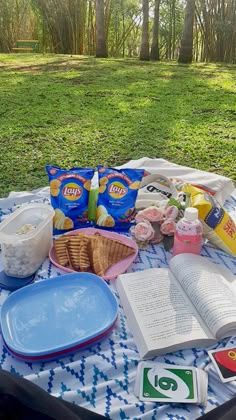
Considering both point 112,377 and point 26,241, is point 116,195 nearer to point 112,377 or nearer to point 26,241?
point 26,241

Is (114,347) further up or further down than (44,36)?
further down

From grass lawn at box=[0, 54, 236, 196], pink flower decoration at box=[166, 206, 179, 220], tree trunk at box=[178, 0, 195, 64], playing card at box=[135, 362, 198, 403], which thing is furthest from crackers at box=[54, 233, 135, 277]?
tree trunk at box=[178, 0, 195, 64]

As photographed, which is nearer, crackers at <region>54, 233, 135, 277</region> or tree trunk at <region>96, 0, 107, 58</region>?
crackers at <region>54, 233, 135, 277</region>

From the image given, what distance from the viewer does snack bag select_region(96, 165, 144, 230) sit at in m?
1.38

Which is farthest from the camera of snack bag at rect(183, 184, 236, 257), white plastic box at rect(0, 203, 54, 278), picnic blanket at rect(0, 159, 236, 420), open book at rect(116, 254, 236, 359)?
snack bag at rect(183, 184, 236, 257)

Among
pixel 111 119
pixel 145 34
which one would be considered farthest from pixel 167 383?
pixel 145 34

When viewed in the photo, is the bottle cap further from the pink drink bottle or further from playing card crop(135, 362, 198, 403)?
playing card crop(135, 362, 198, 403)

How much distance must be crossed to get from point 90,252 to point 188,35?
553 centimetres

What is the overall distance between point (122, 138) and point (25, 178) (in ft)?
2.76

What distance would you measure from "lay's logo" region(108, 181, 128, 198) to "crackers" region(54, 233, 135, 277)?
0.58ft

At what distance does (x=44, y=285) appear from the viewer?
1.06m

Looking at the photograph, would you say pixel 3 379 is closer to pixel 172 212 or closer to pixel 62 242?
pixel 62 242

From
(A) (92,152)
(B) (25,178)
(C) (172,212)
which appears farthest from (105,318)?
(A) (92,152)

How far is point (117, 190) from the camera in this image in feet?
4.50
